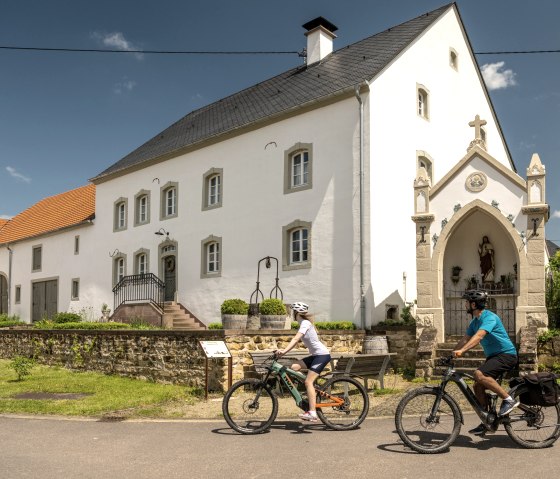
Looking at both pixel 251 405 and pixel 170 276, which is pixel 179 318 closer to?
pixel 170 276

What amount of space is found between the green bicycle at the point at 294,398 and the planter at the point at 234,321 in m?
6.70

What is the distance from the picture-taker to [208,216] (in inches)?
913

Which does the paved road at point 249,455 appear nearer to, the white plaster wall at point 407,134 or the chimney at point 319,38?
the white plaster wall at point 407,134

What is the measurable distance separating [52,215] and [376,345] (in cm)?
2455

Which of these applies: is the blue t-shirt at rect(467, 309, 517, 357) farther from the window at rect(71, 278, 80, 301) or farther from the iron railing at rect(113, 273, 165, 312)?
the window at rect(71, 278, 80, 301)

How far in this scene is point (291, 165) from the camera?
20.3m

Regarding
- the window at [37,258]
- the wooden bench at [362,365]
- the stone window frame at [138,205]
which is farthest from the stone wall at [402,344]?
the window at [37,258]

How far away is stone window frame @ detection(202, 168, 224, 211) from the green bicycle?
14320 millimetres

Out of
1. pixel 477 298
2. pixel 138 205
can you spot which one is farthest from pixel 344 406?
pixel 138 205

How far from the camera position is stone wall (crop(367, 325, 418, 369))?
629 inches

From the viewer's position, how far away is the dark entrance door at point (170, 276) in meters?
24.4

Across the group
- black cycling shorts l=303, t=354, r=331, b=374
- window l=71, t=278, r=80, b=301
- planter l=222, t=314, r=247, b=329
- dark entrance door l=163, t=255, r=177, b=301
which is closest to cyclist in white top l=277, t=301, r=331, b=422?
black cycling shorts l=303, t=354, r=331, b=374

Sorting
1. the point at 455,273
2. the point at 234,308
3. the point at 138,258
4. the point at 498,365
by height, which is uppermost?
the point at 138,258

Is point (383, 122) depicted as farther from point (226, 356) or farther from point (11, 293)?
point (11, 293)
